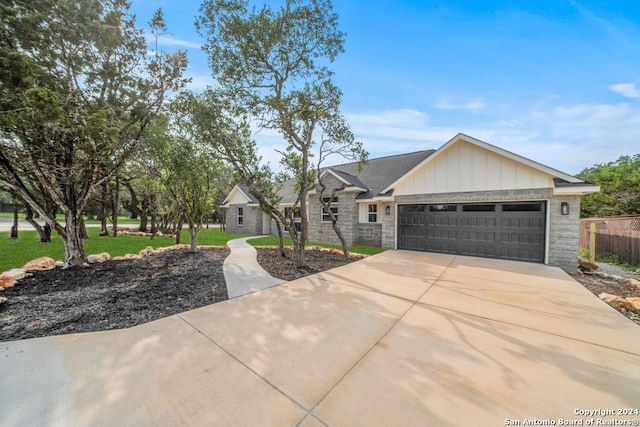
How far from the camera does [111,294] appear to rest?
5.03 m

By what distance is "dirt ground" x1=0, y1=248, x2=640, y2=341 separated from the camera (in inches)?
148

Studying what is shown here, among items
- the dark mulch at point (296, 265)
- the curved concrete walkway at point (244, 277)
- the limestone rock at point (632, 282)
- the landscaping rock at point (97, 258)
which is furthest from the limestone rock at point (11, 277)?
the limestone rock at point (632, 282)

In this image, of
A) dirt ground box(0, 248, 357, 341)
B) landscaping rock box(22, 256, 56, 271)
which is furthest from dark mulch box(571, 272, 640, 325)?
landscaping rock box(22, 256, 56, 271)

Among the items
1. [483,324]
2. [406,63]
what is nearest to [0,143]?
[483,324]

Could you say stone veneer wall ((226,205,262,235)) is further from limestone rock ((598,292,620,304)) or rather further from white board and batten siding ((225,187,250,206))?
limestone rock ((598,292,620,304))

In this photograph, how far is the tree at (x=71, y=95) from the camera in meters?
5.58

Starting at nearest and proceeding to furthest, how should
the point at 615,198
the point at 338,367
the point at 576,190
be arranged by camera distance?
the point at 338,367 < the point at 576,190 < the point at 615,198

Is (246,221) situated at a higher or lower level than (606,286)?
higher

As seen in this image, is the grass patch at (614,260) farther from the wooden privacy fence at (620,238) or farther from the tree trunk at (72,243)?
the tree trunk at (72,243)

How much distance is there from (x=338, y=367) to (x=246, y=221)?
17.9m

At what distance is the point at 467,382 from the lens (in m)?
2.47

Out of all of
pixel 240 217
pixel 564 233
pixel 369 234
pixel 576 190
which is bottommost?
pixel 369 234

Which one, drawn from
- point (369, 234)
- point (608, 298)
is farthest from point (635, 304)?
point (369, 234)

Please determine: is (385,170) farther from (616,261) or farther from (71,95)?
(71,95)
